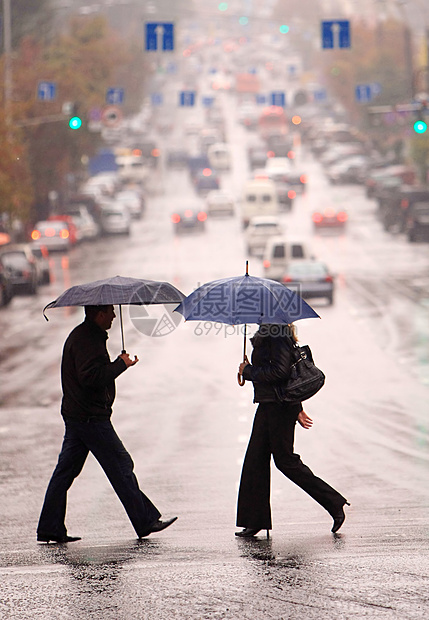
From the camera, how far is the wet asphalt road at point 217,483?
295 inches

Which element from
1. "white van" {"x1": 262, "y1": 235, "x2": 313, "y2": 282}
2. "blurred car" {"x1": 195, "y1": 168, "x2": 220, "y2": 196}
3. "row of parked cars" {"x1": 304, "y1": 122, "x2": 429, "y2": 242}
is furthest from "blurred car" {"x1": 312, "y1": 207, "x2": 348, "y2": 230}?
"blurred car" {"x1": 195, "y1": 168, "x2": 220, "y2": 196}

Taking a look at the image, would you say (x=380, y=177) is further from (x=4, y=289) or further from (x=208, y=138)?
(x=4, y=289)

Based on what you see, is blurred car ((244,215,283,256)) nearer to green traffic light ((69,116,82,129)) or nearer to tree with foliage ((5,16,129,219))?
tree with foliage ((5,16,129,219))

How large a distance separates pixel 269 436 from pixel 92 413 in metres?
1.32

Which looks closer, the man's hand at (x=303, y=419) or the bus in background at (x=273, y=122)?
the man's hand at (x=303, y=419)

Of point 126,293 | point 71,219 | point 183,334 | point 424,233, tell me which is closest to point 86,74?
point 71,219

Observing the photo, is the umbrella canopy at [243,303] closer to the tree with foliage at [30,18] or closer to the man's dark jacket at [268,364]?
→ the man's dark jacket at [268,364]

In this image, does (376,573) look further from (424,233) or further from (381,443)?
(424,233)

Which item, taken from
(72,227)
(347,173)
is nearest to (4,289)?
(72,227)

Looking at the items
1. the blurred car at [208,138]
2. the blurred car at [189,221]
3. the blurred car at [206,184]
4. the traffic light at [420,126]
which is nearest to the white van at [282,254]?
the traffic light at [420,126]

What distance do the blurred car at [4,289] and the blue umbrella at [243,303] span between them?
108 ft

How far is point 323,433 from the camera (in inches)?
708

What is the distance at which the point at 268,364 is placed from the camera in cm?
944

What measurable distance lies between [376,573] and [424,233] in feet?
175
